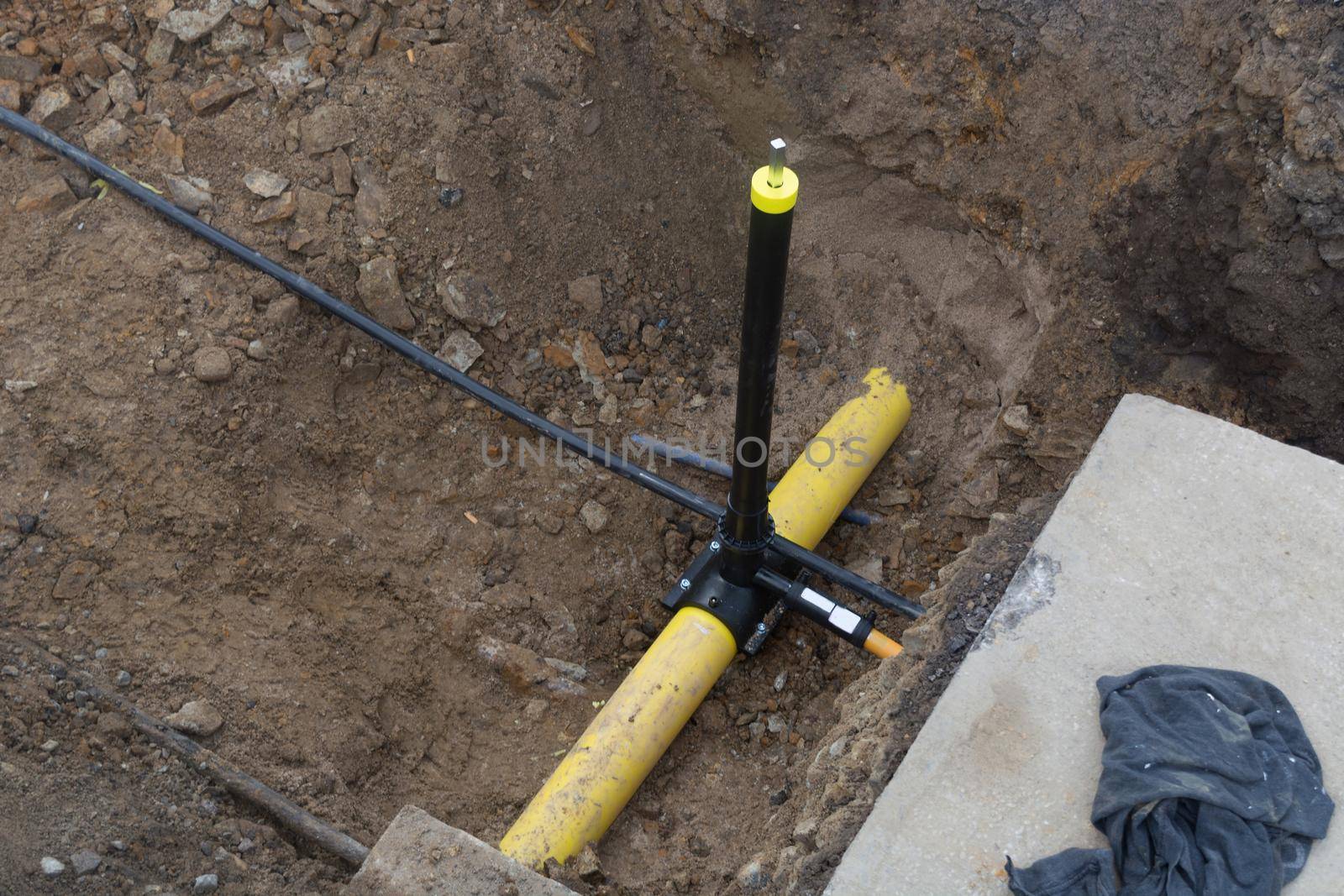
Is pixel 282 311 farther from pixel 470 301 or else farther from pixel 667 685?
pixel 667 685

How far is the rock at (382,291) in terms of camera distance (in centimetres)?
355

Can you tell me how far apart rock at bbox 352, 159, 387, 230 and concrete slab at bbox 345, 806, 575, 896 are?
2.15 meters

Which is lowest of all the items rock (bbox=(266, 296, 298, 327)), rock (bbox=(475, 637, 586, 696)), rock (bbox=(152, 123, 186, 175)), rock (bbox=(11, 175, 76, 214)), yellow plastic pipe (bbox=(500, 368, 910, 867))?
rock (bbox=(475, 637, 586, 696))

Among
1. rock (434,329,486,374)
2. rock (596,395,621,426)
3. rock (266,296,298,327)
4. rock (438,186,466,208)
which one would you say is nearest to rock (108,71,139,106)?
rock (266,296,298,327)

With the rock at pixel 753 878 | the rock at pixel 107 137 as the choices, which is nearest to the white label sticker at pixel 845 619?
the rock at pixel 753 878

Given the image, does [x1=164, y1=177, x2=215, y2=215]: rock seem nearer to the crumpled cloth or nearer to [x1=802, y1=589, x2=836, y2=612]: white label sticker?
[x1=802, y1=589, x2=836, y2=612]: white label sticker

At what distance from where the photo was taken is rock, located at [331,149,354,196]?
11.9 feet

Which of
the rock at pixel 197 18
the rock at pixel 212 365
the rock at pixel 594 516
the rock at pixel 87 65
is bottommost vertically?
the rock at pixel 594 516

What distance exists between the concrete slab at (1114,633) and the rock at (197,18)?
3.25m

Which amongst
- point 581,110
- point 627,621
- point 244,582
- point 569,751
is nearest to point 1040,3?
point 581,110

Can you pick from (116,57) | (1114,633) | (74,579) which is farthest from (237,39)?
(1114,633)

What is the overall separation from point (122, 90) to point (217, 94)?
0.35m

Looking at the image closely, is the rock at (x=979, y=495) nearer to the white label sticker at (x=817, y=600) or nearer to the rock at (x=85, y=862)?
the white label sticker at (x=817, y=600)

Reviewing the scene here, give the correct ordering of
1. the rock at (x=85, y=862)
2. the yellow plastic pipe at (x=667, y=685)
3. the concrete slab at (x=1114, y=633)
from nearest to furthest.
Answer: the concrete slab at (x=1114, y=633), the rock at (x=85, y=862), the yellow plastic pipe at (x=667, y=685)
